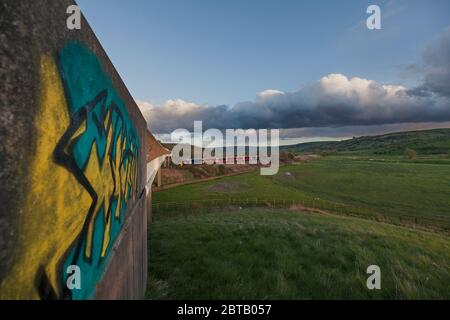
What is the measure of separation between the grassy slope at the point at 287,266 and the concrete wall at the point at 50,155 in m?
3.56

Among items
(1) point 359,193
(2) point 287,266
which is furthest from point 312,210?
(2) point 287,266

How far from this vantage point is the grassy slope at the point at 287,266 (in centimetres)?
582

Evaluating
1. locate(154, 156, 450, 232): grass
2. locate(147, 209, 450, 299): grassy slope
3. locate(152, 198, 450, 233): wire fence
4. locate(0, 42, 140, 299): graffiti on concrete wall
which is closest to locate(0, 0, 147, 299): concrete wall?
locate(0, 42, 140, 299): graffiti on concrete wall

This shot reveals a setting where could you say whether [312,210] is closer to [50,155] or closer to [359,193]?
[359,193]

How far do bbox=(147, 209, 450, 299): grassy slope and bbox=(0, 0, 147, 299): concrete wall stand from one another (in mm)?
3559

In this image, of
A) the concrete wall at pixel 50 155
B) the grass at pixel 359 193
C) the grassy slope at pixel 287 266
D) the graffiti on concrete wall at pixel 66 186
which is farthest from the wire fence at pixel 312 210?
the concrete wall at pixel 50 155

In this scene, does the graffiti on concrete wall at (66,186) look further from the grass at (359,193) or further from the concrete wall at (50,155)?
the grass at (359,193)

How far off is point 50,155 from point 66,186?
13.6 inches

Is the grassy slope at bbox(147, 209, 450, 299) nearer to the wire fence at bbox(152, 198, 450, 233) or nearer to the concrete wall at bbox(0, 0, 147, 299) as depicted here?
the concrete wall at bbox(0, 0, 147, 299)

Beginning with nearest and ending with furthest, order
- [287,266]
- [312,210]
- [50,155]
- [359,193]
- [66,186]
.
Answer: [50,155]
[66,186]
[287,266]
[312,210]
[359,193]

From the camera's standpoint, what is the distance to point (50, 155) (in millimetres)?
1820
